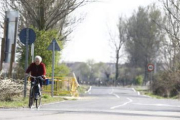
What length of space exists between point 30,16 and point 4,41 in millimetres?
10521

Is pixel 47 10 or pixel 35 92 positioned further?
pixel 47 10

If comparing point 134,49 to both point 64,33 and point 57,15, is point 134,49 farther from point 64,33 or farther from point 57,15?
point 57,15

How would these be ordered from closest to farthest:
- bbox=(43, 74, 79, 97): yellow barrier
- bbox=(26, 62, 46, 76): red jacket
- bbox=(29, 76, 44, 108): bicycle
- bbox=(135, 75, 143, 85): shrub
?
bbox=(26, 62, 46, 76): red jacket, bbox=(29, 76, 44, 108): bicycle, bbox=(43, 74, 79, 97): yellow barrier, bbox=(135, 75, 143, 85): shrub

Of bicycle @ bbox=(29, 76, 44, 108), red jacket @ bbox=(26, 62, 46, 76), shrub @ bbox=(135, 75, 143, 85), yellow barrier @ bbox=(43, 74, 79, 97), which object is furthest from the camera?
shrub @ bbox=(135, 75, 143, 85)

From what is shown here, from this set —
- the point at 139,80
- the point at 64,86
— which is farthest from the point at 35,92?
the point at 139,80

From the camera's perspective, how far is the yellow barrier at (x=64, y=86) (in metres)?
31.8

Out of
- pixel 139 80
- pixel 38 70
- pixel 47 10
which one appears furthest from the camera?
pixel 139 80

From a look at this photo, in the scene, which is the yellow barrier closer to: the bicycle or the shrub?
the bicycle

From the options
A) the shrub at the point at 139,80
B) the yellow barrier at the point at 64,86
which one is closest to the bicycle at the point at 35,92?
the yellow barrier at the point at 64,86

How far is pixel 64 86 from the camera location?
33625 millimetres

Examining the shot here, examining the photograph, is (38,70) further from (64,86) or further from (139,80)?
(139,80)

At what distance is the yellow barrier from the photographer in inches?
1252

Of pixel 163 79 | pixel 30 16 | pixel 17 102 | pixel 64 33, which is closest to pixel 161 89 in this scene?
pixel 163 79

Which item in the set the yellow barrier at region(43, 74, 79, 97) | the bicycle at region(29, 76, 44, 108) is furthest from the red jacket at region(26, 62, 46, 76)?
the yellow barrier at region(43, 74, 79, 97)
